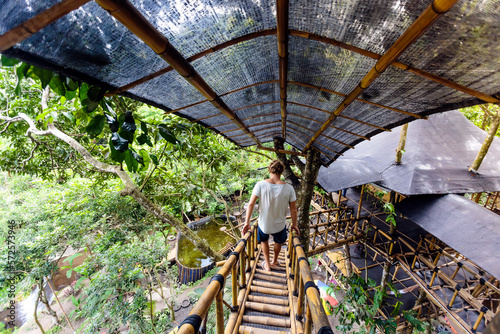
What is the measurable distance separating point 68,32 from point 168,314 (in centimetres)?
1047

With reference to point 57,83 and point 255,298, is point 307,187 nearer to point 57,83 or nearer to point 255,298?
point 255,298

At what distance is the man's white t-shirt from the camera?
2566 millimetres

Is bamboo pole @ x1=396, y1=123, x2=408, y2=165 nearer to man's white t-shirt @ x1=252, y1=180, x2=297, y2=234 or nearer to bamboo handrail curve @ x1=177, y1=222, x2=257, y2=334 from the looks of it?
man's white t-shirt @ x1=252, y1=180, x2=297, y2=234

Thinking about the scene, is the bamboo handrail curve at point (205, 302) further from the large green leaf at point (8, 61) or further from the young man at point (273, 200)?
the large green leaf at point (8, 61)

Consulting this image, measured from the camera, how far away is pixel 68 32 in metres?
0.97

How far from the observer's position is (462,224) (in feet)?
12.1

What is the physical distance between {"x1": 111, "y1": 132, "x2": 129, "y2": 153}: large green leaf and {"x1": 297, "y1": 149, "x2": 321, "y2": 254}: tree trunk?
3.54 m

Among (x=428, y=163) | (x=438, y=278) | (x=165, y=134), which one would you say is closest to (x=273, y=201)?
(x=165, y=134)

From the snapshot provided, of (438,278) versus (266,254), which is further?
(438,278)

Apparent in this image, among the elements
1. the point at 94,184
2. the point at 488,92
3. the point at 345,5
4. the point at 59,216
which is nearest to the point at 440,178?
the point at 488,92

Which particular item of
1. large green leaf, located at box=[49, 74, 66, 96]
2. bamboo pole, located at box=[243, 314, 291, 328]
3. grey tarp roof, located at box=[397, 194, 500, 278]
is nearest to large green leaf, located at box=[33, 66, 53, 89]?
large green leaf, located at box=[49, 74, 66, 96]

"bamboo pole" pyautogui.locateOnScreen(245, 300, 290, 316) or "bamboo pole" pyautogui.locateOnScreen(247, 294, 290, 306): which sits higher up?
"bamboo pole" pyautogui.locateOnScreen(245, 300, 290, 316)

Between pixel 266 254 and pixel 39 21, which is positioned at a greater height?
pixel 39 21

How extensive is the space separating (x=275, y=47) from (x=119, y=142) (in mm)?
1272
